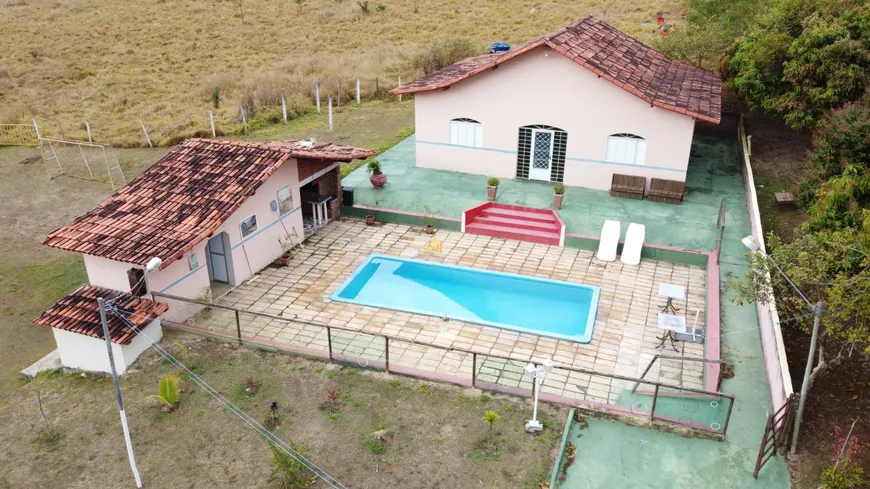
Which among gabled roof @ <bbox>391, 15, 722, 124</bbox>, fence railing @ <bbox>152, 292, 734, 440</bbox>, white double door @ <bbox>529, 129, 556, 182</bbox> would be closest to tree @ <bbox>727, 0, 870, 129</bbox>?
gabled roof @ <bbox>391, 15, 722, 124</bbox>

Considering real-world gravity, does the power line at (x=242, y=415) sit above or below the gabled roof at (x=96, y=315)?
below

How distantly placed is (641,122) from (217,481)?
17.8m

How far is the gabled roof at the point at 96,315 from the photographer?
1448cm

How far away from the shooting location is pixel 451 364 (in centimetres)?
1477

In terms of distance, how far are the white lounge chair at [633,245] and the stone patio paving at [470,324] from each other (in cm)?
27

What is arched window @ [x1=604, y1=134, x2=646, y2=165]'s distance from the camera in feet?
75.9

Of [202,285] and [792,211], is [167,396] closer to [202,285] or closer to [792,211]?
[202,285]

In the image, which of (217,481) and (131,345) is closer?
(217,481)

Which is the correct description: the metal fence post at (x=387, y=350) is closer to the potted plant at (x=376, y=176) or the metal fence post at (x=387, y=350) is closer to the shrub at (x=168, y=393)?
the shrub at (x=168, y=393)

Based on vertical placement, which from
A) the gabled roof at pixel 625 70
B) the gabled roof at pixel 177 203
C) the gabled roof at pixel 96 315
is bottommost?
the gabled roof at pixel 96 315

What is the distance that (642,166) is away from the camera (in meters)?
23.4

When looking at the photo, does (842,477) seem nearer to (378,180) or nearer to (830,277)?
(830,277)

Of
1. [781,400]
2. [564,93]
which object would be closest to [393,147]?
[564,93]

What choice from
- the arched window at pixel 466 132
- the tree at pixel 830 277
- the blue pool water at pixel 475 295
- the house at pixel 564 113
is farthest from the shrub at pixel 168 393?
the arched window at pixel 466 132
